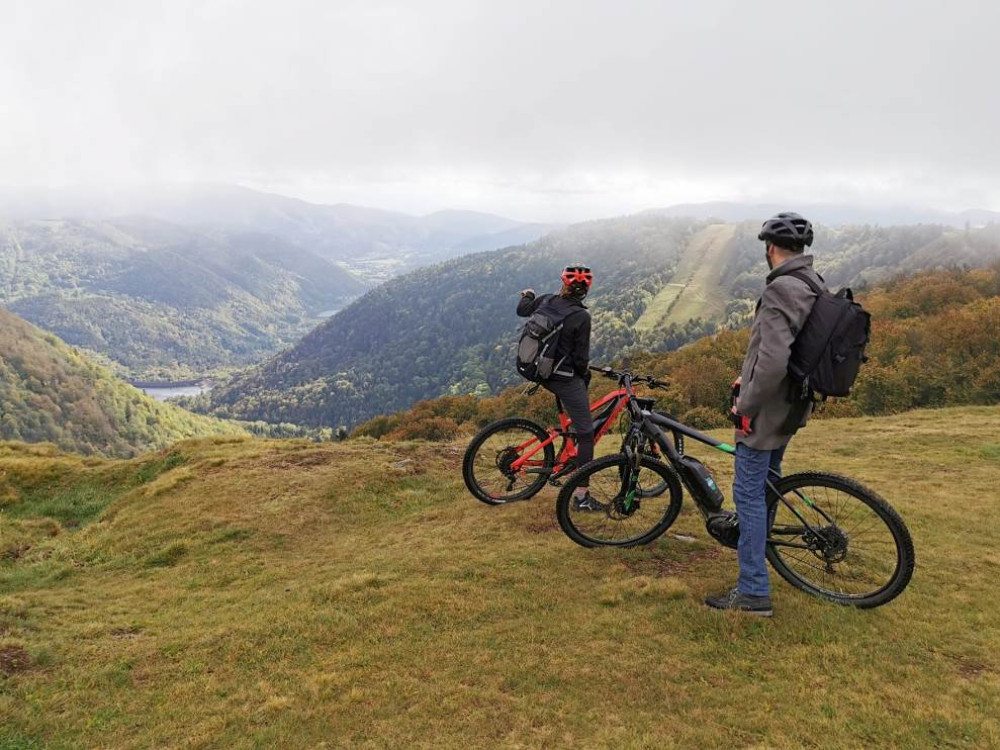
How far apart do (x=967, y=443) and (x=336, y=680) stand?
17374 millimetres

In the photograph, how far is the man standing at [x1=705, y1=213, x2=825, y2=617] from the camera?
521 centimetres

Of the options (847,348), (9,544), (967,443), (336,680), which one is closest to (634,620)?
(336,680)

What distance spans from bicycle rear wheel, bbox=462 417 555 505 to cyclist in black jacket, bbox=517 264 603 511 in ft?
2.68

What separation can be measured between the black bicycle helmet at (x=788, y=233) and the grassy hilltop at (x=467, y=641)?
377 centimetres

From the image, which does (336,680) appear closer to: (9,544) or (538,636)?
(538,636)

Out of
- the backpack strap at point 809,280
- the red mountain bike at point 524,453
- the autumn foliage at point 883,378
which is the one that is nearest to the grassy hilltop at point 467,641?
the red mountain bike at point 524,453

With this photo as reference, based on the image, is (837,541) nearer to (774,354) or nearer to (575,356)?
(774,354)

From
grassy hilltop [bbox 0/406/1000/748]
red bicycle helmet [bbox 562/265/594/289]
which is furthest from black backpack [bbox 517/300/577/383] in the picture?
grassy hilltop [bbox 0/406/1000/748]

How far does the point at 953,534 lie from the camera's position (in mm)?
8414

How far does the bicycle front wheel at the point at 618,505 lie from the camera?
740 cm

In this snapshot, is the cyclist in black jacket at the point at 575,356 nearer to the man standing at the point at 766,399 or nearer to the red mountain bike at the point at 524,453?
the red mountain bike at the point at 524,453

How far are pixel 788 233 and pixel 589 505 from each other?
13.9 ft

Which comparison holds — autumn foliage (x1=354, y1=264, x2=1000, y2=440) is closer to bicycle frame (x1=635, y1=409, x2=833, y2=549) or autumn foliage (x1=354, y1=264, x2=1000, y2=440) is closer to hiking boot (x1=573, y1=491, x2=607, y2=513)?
bicycle frame (x1=635, y1=409, x2=833, y2=549)

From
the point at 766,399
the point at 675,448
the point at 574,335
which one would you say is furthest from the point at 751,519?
the point at 574,335
